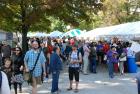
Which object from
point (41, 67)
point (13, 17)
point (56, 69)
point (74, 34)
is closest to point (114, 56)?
point (56, 69)

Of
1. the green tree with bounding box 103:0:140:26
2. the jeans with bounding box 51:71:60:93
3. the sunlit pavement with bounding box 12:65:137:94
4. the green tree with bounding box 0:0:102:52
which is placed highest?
the green tree with bounding box 103:0:140:26

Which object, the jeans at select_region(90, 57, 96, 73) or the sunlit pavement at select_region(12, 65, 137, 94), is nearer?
the sunlit pavement at select_region(12, 65, 137, 94)

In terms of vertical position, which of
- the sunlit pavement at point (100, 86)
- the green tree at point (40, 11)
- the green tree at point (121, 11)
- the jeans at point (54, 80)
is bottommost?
the sunlit pavement at point (100, 86)

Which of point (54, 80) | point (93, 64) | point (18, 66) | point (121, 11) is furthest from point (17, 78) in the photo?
point (121, 11)

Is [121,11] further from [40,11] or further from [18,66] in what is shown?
[18,66]

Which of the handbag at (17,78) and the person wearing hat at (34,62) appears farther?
the handbag at (17,78)

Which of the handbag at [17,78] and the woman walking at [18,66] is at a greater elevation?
the woman walking at [18,66]

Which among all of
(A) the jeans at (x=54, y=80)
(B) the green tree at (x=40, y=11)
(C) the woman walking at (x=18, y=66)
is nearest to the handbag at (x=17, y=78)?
(C) the woman walking at (x=18, y=66)

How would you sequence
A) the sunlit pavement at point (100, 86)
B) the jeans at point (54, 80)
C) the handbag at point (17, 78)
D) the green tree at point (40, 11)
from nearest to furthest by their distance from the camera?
the handbag at point (17, 78) → the jeans at point (54, 80) → the sunlit pavement at point (100, 86) → the green tree at point (40, 11)

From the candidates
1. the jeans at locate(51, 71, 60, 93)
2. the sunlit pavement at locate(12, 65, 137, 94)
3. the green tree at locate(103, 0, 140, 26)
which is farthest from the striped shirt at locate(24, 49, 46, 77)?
the green tree at locate(103, 0, 140, 26)

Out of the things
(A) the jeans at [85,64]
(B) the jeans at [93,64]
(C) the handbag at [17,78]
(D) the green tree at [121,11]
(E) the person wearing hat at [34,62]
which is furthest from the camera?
(D) the green tree at [121,11]

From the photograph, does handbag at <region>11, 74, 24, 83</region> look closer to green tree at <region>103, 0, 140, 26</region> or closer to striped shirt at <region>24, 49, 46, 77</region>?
striped shirt at <region>24, 49, 46, 77</region>

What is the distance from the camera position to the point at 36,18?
26297 mm

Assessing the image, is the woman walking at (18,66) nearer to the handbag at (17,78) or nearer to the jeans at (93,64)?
the handbag at (17,78)
